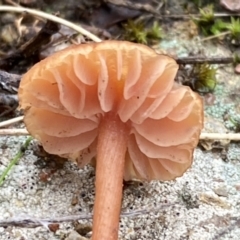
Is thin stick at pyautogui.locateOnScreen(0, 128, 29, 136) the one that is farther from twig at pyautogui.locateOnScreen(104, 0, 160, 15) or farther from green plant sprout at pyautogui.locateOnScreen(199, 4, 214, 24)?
green plant sprout at pyautogui.locateOnScreen(199, 4, 214, 24)

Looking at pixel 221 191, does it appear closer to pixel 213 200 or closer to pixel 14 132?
pixel 213 200

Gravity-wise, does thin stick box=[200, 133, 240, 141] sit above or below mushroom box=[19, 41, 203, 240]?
below

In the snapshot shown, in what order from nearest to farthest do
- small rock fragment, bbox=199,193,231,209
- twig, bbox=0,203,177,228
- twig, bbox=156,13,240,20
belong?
twig, bbox=0,203,177,228 → small rock fragment, bbox=199,193,231,209 → twig, bbox=156,13,240,20

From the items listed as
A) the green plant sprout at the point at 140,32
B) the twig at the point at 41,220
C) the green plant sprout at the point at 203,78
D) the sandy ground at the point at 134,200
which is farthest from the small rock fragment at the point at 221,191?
the green plant sprout at the point at 140,32

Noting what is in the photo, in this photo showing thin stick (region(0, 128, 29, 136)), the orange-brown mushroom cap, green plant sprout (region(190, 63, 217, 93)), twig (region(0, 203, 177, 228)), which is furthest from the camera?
green plant sprout (region(190, 63, 217, 93))

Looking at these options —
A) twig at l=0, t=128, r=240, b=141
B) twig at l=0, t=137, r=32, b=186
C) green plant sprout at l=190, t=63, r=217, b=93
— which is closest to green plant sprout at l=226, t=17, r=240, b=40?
green plant sprout at l=190, t=63, r=217, b=93

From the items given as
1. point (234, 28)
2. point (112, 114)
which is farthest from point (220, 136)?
point (234, 28)

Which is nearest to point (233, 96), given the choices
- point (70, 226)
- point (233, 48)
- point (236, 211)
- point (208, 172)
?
point (233, 48)

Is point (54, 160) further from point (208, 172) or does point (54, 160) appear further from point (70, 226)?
point (208, 172)
